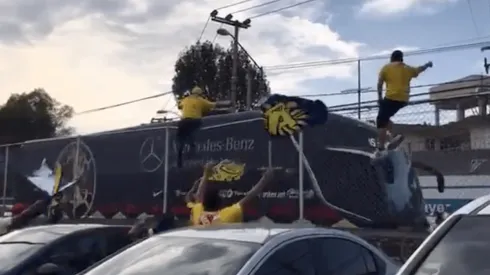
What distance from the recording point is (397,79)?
436 inches

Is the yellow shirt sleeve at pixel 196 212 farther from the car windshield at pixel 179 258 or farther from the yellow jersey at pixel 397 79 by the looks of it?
the car windshield at pixel 179 258

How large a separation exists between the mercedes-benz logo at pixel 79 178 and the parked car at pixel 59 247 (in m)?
6.21

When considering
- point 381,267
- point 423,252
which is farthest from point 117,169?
point 423,252

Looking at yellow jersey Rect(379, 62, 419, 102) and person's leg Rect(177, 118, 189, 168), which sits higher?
yellow jersey Rect(379, 62, 419, 102)

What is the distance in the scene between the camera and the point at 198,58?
50562 mm

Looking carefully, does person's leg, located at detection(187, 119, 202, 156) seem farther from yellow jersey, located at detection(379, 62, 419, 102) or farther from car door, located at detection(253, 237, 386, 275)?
car door, located at detection(253, 237, 386, 275)

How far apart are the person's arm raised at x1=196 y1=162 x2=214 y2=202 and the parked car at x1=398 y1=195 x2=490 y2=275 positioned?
6.71 metres

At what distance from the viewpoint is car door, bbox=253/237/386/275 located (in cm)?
597

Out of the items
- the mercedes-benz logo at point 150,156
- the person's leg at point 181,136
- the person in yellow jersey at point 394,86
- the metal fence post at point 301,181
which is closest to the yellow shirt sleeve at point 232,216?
the metal fence post at point 301,181

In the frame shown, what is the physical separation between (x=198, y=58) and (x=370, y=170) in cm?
4069

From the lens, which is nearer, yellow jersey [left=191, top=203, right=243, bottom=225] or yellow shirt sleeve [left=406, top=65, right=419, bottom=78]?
yellow jersey [left=191, top=203, right=243, bottom=225]

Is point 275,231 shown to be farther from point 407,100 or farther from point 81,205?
point 81,205

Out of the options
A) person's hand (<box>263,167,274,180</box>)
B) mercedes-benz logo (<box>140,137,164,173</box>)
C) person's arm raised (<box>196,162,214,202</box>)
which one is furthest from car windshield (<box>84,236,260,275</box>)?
mercedes-benz logo (<box>140,137,164,173</box>)

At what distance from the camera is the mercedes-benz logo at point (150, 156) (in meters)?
13.7
